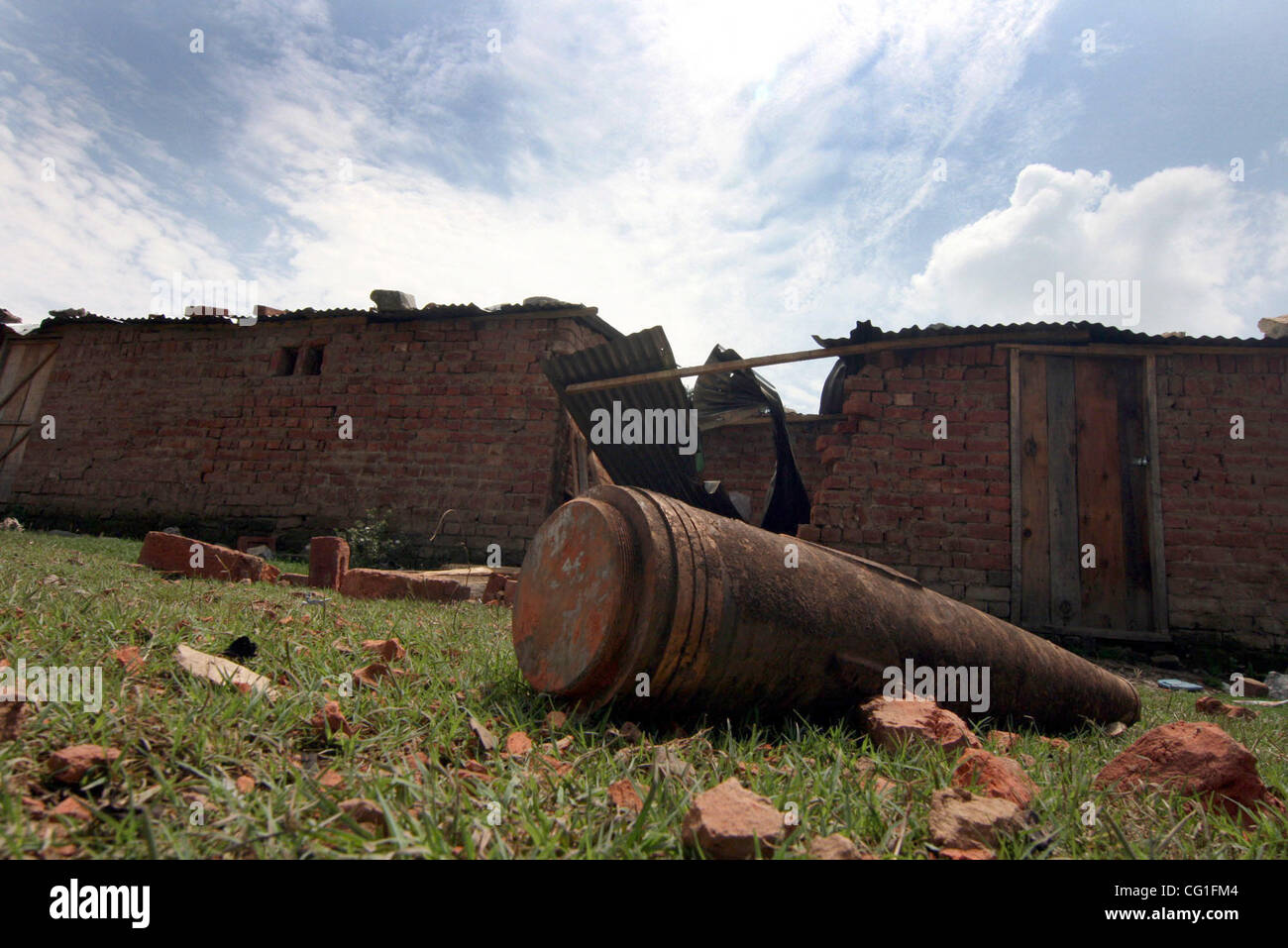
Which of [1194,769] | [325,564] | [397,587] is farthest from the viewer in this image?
[325,564]

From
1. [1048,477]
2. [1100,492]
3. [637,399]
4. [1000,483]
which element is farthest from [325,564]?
[1100,492]

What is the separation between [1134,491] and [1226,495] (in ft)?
2.37

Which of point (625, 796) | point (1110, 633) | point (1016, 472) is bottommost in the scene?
point (1110, 633)

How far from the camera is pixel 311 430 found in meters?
9.73

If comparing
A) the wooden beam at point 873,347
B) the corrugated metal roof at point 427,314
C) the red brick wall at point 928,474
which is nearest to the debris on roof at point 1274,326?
the wooden beam at point 873,347

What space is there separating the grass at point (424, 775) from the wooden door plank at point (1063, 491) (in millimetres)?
4496

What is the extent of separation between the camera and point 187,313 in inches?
419

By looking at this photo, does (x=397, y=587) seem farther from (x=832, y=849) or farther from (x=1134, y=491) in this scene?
(x=1134, y=491)

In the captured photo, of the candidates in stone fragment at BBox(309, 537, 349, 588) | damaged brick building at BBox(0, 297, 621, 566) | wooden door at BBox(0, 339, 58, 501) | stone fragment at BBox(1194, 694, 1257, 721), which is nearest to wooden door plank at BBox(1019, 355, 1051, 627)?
Result: stone fragment at BBox(1194, 694, 1257, 721)

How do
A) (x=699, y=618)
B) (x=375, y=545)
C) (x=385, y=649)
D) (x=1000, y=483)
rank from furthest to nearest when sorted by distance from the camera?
(x=375, y=545) < (x=1000, y=483) < (x=385, y=649) < (x=699, y=618)

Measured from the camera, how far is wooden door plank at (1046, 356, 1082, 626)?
21.3 feet

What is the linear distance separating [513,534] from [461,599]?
10.6 ft

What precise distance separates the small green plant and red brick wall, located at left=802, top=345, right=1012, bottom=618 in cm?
501

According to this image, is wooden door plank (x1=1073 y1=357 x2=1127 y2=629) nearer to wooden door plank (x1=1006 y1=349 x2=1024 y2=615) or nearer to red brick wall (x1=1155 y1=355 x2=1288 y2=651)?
red brick wall (x1=1155 y1=355 x2=1288 y2=651)
